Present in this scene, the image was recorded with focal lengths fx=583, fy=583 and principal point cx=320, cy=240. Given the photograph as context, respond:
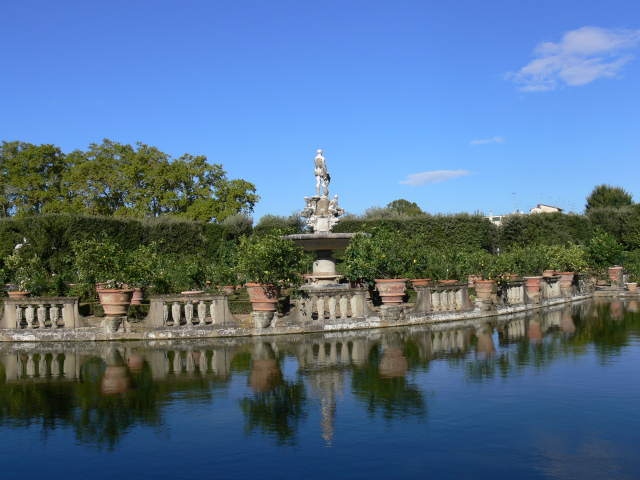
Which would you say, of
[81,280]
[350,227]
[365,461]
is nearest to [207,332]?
[81,280]

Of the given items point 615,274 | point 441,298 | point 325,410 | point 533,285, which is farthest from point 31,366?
point 615,274

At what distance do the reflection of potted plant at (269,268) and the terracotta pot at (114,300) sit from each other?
252cm

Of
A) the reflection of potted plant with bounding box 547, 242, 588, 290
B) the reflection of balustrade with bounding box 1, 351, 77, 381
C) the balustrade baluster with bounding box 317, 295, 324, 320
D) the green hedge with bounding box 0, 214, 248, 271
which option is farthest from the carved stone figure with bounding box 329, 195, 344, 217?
the reflection of balustrade with bounding box 1, 351, 77, 381

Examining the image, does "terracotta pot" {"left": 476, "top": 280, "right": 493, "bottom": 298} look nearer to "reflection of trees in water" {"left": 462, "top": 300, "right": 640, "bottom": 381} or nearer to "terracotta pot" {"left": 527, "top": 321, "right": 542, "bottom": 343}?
"reflection of trees in water" {"left": 462, "top": 300, "right": 640, "bottom": 381}

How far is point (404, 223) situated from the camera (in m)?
33.7

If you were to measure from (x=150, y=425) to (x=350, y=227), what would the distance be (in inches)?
1096

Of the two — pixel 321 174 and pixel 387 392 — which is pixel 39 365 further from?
pixel 321 174

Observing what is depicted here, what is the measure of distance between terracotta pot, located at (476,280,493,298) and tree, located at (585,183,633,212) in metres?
42.0

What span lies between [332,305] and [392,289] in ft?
5.15

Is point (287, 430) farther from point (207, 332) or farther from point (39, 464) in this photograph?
point (207, 332)

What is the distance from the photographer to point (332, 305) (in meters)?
12.8

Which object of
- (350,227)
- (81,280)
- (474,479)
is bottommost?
(474,479)

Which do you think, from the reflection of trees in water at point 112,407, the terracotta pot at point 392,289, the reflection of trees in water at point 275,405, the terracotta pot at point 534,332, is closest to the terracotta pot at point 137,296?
the terracotta pot at point 392,289

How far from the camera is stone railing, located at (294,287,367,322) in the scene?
1275 cm
